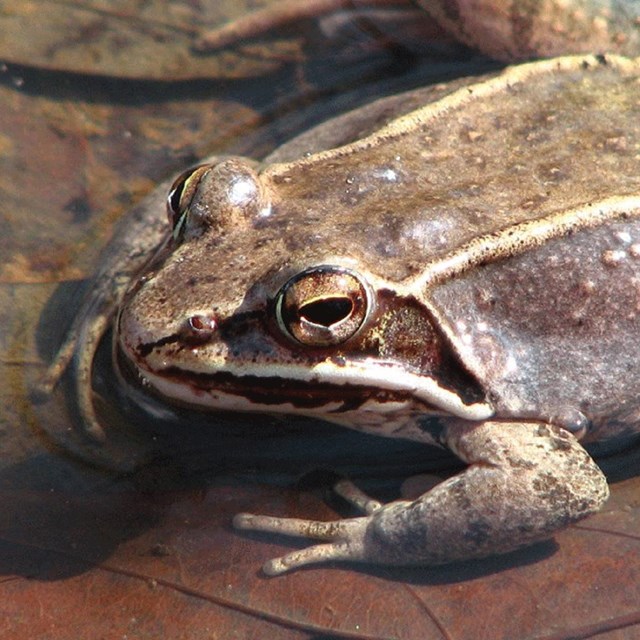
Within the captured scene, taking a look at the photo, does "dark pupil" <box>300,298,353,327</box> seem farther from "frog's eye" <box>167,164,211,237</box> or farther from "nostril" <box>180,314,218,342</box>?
"frog's eye" <box>167,164,211,237</box>

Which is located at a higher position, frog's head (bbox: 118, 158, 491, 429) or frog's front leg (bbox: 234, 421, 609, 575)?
frog's head (bbox: 118, 158, 491, 429)

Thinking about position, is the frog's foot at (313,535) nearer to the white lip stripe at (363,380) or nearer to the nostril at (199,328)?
the white lip stripe at (363,380)

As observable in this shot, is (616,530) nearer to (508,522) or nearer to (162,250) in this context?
(508,522)

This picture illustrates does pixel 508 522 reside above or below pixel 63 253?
below

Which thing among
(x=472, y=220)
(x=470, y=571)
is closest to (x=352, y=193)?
(x=472, y=220)

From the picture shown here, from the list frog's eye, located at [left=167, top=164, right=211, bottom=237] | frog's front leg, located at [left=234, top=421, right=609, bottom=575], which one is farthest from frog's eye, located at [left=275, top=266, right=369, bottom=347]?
frog's front leg, located at [left=234, top=421, right=609, bottom=575]

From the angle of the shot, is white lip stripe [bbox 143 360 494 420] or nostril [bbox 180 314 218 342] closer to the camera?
nostril [bbox 180 314 218 342]
